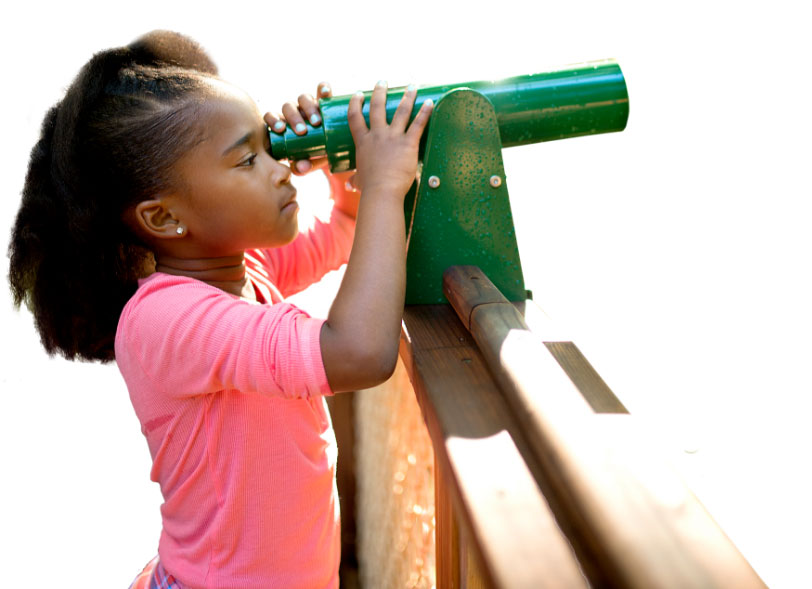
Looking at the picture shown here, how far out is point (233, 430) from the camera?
96 centimetres

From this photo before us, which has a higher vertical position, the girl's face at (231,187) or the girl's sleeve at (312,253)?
the girl's face at (231,187)

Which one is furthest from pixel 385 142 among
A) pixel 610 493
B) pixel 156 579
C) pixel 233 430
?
pixel 156 579

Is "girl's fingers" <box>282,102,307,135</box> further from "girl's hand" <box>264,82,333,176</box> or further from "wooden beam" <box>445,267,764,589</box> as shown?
"wooden beam" <box>445,267,764,589</box>

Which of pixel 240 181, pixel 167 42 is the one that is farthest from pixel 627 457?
pixel 167 42

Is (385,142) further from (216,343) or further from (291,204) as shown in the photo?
(216,343)

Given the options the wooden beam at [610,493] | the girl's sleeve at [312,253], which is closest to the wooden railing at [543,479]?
the wooden beam at [610,493]

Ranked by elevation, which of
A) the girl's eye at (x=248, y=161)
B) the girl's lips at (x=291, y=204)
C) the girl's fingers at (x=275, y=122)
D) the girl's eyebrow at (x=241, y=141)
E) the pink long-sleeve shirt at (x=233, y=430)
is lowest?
the pink long-sleeve shirt at (x=233, y=430)

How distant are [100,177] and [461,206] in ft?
1.63

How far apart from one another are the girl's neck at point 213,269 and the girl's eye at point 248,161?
154 millimetres

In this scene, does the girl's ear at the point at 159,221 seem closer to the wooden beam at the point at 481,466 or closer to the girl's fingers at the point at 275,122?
the girl's fingers at the point at 275,122

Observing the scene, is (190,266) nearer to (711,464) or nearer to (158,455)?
(158,455)

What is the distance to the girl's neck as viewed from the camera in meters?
0.99

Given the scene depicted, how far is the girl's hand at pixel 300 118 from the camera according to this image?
3.22 ft

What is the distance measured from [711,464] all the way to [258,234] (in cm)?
81
